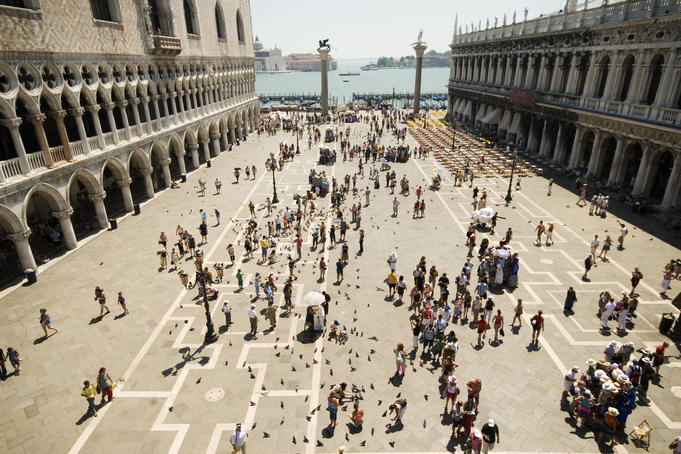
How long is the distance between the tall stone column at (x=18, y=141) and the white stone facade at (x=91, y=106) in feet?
0.18

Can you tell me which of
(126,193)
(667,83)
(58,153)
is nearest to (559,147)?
(667,83)

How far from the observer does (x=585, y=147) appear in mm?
34656

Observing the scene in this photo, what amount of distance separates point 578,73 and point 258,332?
1396 inches

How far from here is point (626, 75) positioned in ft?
97.4

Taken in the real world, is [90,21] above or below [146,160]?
above

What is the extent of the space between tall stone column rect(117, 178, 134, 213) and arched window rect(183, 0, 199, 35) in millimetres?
19172

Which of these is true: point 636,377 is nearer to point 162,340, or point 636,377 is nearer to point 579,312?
point 579,312

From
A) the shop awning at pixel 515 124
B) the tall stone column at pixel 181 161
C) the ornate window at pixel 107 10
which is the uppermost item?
the ornate window at pixel 107 10

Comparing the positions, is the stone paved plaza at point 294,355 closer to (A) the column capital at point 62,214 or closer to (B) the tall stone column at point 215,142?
(A) the column capital at point 62,214

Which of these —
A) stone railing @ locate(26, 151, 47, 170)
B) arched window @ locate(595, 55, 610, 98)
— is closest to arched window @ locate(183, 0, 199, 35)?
stone railing @ locate(26, 151, 47, 170)

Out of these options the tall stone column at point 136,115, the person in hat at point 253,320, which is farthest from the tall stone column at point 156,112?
the person in hat at point 253,320

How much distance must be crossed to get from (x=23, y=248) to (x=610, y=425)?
2561 cm

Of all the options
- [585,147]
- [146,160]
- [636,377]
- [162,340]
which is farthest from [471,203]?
[146,160]

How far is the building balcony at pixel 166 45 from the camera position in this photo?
30.4 meters
